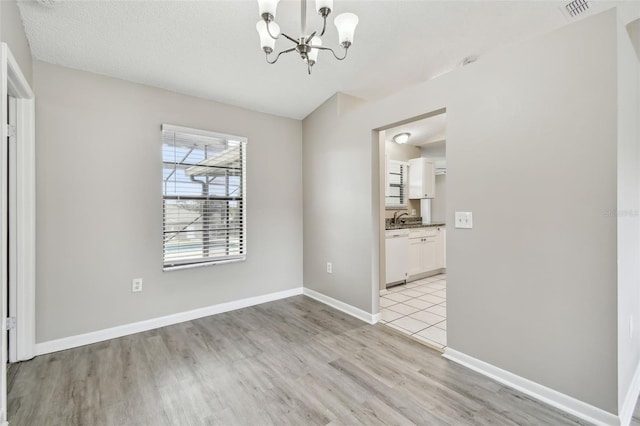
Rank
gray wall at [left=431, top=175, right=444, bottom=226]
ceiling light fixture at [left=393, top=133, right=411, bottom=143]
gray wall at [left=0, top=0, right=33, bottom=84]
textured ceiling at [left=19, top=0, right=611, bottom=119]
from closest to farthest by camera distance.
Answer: gray wall at [left=0, top=0, right=33, bottom=84] → textured ceiling at [left=19, top=0, right=611, bottom=119] → ceiling light fixture at [left=393, top=133, right=411, bottom=143] → gray wall at [left=431, top=175, right=444, bottom=226]

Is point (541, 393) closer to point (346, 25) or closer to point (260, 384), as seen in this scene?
point (260, 384)

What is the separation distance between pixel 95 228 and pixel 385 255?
Result: 3.49 metres

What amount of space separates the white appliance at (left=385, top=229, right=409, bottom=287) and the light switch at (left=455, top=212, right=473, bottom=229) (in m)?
Answer: 2.04

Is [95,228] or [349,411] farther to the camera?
[95,228]

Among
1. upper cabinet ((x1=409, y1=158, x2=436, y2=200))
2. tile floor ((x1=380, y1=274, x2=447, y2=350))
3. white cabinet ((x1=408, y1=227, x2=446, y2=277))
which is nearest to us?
tile floor ((x1=380, y1=274, x2=447, y2=350))

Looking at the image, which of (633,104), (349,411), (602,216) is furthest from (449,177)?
(349,411)

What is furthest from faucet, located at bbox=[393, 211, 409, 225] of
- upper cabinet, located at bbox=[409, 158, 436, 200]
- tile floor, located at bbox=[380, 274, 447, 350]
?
tile floor, located at bbox=[380, 274, 447, 350]

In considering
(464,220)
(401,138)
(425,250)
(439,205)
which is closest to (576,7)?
(464,220)

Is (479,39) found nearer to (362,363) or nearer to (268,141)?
(268,141)

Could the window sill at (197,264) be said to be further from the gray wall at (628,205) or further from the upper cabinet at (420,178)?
the upper cabinet at (420,178)

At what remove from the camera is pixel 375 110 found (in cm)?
300

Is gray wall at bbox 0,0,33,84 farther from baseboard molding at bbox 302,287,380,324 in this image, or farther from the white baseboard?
baseboard molding at bbox 302,287,380,324

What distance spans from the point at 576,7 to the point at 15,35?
3929mm

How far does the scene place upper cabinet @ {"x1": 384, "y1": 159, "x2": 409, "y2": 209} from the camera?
199 inches
